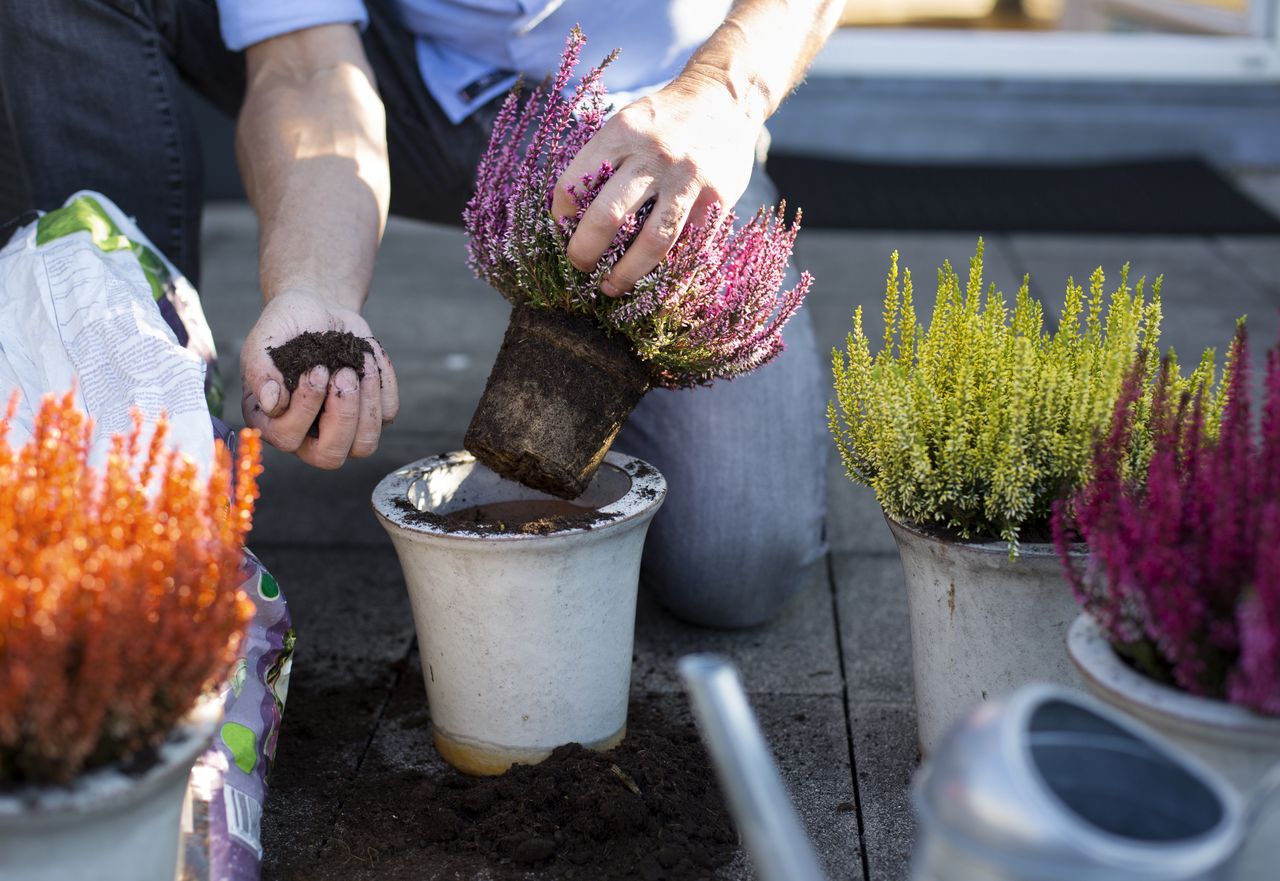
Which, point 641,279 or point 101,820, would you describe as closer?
point 101,820

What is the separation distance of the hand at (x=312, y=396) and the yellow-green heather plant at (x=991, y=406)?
64 cm

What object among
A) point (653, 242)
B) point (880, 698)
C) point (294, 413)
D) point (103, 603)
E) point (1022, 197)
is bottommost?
point (1022, 197)

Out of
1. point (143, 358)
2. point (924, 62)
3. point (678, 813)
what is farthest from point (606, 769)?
point (924, 62)

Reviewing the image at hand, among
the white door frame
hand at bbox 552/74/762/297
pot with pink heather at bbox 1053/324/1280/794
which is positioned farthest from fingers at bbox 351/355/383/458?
the white door frame

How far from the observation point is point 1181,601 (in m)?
1.18

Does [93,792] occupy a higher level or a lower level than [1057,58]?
higher

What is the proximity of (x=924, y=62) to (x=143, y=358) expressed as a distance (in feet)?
16.6

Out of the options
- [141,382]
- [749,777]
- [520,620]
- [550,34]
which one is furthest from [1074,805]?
[550,34]

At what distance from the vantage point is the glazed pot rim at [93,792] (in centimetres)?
111

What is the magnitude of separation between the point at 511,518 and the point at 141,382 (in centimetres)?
58

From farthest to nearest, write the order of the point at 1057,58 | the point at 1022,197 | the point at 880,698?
the point at 1057,58
the point at 1022,197
the point at 880,698

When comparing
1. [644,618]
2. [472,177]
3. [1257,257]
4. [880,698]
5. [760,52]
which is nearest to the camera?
[760,52]

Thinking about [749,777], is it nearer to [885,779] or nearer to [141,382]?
[885,779]

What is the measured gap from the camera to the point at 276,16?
2.32m
